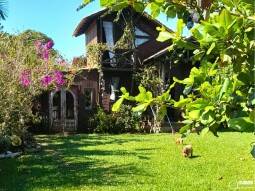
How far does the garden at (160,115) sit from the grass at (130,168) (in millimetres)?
21

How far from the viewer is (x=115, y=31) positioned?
27.7 metres

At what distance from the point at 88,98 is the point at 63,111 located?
164 centimetres

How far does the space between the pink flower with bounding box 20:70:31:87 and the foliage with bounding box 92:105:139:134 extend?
26.4 feet

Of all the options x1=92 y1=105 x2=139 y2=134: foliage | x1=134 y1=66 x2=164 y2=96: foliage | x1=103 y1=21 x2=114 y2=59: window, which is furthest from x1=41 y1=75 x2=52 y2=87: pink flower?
x1=103 y1=21 x2=114 y2=59: window

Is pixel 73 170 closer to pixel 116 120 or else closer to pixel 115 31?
pixel 116 120

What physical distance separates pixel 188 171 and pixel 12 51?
8.38 metres

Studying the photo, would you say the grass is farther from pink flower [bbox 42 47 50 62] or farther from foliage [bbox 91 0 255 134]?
foliage [bbox 91 0 255 134]

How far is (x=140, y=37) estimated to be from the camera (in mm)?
28047

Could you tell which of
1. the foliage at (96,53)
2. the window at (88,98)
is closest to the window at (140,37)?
the foliage at (96,53)

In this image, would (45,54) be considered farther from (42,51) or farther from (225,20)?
(225,20)

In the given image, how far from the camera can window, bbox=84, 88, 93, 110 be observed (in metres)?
26.5

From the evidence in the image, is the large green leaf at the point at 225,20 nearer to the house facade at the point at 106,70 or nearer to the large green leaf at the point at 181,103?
the large green leaf at the point at 181,103

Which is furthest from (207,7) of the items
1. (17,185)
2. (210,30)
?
(17,185)

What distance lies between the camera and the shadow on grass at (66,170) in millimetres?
9797
